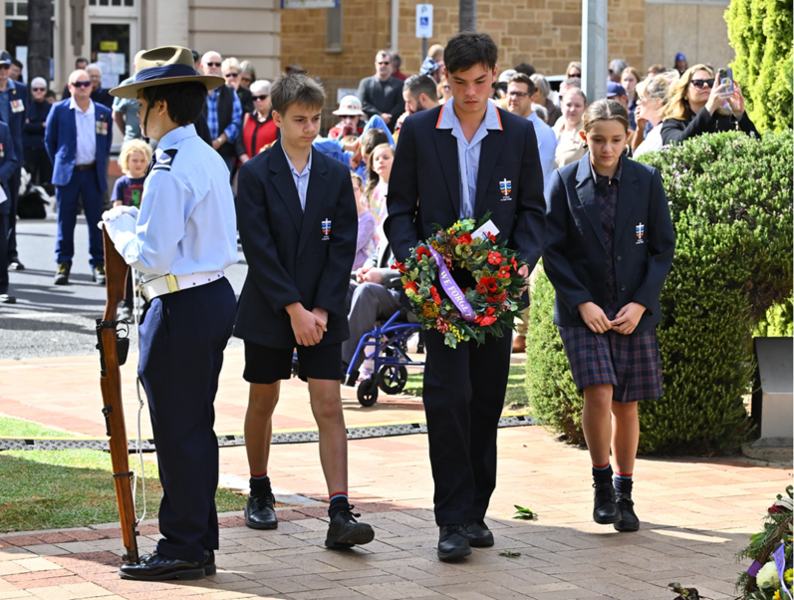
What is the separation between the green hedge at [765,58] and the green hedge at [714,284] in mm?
1490

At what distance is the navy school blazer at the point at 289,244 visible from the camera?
18.9 ft

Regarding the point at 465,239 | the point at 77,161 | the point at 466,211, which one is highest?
the point at 77,161

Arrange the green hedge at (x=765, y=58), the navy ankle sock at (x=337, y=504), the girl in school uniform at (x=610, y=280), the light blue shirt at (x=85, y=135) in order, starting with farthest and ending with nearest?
the light blue shirt at (x=85, y=135) < the green hedge at (x=765, y=58) < the girl in school uniform at (x=610, y=280) < the navy ankle sock at (x=337, y=504)

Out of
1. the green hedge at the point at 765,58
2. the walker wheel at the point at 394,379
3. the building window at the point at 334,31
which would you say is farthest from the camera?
the building window at the point at 334,31

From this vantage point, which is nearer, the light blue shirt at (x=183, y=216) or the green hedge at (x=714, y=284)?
the light blue shirt at (x=183, y=216)

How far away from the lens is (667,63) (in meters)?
34.5

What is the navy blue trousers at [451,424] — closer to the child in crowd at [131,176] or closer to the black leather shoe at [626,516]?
the black leather shoe at [626,516]

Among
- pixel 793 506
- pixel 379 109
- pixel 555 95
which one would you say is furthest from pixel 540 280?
pixel 379 109

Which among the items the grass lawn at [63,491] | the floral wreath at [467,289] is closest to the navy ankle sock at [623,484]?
the floral wreath at [467,289]

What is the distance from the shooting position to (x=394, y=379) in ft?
31.5

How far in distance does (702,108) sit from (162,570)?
5.51 metres

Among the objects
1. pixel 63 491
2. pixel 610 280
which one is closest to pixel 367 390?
pixel 63 491

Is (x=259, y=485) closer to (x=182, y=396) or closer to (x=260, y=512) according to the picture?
(x=260, y=512)

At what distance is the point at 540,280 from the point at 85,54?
21.1 m
